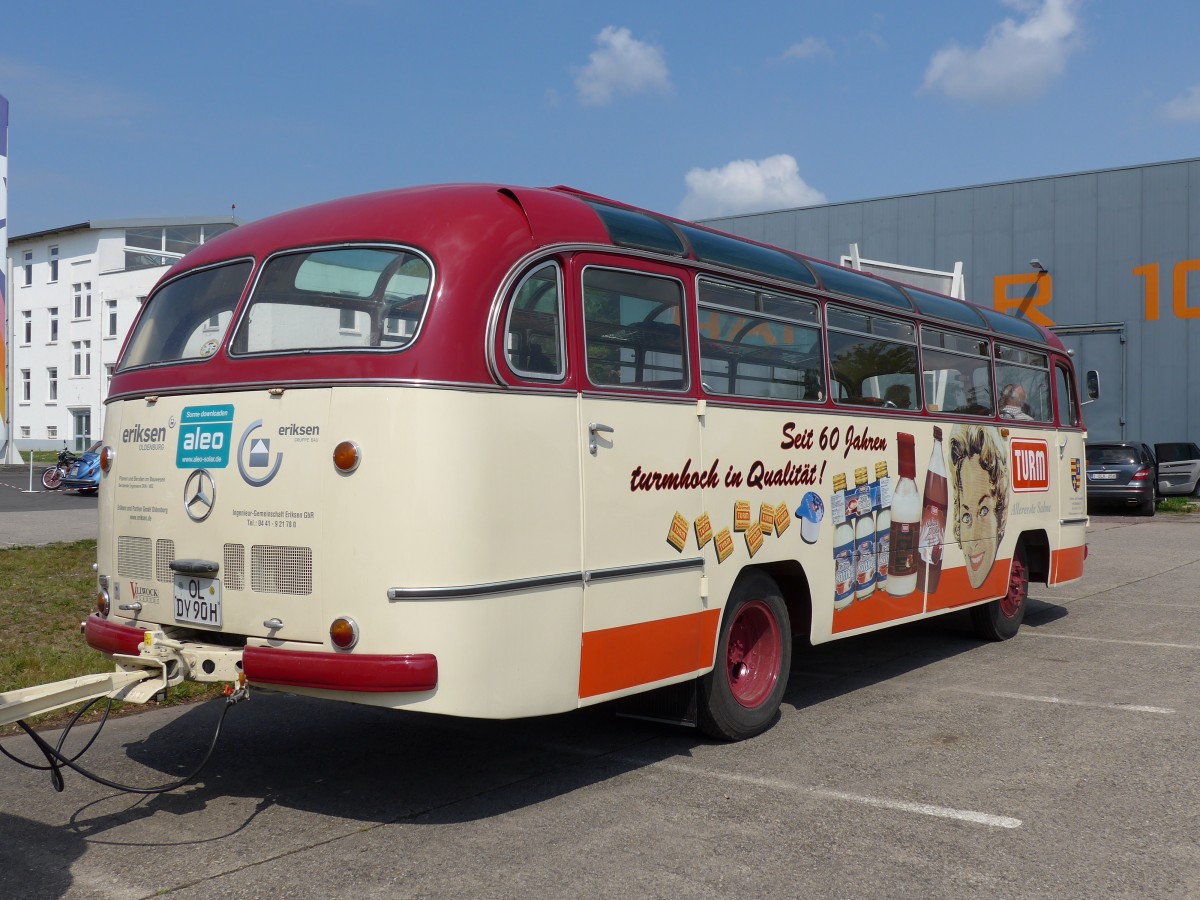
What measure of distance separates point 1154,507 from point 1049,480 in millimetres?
17032

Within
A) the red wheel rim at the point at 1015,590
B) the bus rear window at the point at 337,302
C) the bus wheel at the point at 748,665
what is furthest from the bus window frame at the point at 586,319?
the red wheel rim at the point at 1015,590

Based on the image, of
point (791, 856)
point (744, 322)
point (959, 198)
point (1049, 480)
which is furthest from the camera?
point (959, 198)

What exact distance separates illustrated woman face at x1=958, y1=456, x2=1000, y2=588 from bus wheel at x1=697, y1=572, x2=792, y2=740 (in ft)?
8.88

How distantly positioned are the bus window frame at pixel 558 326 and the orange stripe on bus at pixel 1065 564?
22.6 ft

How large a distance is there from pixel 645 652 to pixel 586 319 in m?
1.63

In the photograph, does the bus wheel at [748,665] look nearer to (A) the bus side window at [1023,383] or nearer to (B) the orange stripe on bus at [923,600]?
(B) the orange stripe on bus at [923,600]

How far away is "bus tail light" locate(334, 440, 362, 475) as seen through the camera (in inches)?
195

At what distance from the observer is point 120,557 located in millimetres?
5863

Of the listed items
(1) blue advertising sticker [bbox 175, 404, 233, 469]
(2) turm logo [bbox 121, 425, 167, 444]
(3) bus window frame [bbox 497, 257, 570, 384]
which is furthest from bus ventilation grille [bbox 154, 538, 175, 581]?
(3) bus window frame [bbox 497, 257, 570, 384]

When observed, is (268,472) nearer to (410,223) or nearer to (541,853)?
(410,223)

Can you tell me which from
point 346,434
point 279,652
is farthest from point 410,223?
point 279,652

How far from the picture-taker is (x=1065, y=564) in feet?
36.0

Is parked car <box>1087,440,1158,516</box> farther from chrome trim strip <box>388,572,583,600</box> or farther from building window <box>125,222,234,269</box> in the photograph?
building window <box>125,222,234,269</box>

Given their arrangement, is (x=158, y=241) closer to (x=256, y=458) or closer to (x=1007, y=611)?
(x=1007, y=611)
